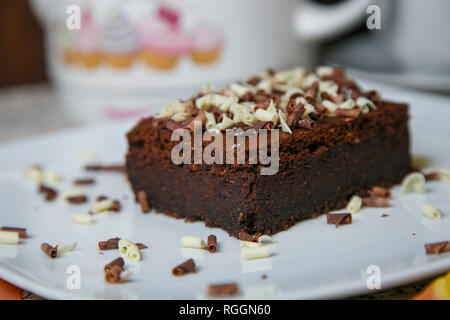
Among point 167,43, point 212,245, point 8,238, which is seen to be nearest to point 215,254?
point 212,245

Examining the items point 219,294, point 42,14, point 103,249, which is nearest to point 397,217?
point 219,294

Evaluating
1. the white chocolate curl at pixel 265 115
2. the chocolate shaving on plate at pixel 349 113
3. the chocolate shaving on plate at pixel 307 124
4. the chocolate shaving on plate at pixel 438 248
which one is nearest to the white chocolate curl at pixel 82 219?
the white chocolate curl at pixel 265 115

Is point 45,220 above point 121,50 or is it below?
below

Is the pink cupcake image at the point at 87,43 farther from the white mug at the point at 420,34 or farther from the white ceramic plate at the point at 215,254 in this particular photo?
the white mug at the point at 420,34

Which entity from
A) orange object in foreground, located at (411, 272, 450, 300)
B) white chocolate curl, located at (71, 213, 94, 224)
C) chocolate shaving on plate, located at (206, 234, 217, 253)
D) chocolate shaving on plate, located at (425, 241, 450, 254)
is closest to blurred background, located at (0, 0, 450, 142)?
white chocolate curl, located at (71, 213, 94, 224)

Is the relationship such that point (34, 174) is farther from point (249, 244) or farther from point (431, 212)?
point (431, 212)

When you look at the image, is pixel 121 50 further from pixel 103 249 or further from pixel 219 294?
pixel 219 294
